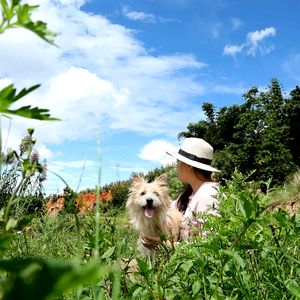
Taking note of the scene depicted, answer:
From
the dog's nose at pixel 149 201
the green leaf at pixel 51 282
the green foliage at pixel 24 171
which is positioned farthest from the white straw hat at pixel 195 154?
the green leaf at pixel 51 282

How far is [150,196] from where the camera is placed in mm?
6105

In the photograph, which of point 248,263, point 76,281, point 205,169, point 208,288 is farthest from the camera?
point 205,169

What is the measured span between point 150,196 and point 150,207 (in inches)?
10.1

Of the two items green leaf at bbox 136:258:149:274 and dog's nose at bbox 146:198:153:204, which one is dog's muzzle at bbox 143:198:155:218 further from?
green leaf at bbox 136:258:149:274

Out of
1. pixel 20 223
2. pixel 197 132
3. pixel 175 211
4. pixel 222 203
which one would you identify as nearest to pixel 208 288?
pixel 222 203

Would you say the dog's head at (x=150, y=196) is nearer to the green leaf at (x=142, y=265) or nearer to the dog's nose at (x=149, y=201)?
the dog's nose at (x=149, y=201)

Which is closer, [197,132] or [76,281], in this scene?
[76,281]

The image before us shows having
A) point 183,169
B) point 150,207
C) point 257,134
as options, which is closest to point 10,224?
point 183,169

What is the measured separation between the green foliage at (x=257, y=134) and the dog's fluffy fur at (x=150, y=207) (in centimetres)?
1225

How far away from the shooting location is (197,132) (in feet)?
119

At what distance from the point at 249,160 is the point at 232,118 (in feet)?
31.9

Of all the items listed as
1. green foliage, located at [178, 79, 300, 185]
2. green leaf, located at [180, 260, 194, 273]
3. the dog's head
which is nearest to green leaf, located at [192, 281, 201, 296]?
green leaf, located at [180, 260, 194, 273]

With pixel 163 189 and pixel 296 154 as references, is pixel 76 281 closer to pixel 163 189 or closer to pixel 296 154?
pixel 163 189

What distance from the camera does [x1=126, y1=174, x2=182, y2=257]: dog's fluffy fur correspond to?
6.11 m
